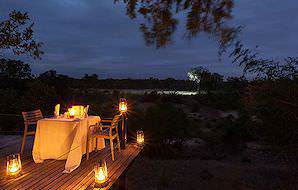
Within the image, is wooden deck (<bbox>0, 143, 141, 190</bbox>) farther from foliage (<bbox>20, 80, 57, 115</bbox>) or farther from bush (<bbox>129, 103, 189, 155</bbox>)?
foliage (<bbox>20, 80, 57, 115</bbox>)

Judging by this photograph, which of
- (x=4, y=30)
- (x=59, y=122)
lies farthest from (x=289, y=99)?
(x=4, y=30)

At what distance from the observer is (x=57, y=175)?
3.94 metres

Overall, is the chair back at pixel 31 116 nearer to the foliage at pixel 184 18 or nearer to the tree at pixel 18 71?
the foliage at pixel 184 18

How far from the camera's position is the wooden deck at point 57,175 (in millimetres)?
3576

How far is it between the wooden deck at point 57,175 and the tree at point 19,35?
2019 mm

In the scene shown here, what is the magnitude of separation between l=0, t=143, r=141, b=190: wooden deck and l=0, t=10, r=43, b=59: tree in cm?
202

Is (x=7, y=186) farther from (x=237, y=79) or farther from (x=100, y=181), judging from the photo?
(x=237, y=79)

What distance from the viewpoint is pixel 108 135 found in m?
4.79

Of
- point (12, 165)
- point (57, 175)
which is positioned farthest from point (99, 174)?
point (12, 165)

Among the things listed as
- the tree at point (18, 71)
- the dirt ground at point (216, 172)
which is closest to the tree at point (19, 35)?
the dirt ground at point (216, 172)

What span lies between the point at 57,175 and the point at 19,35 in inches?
112

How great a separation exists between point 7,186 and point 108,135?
67.8 inches

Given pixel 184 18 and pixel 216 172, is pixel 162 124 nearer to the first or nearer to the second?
pixel 216 172

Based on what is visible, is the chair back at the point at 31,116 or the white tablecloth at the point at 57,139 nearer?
the white tablecloth at the point at 57,139
